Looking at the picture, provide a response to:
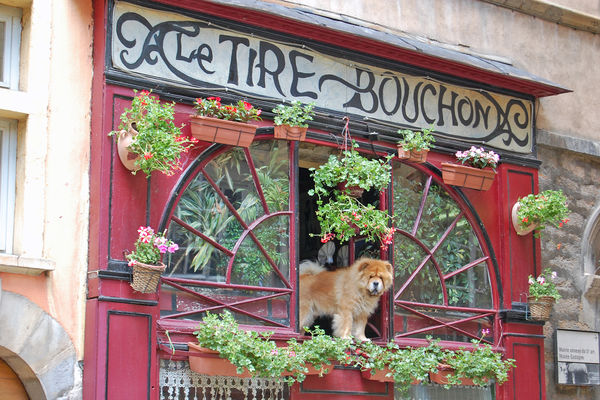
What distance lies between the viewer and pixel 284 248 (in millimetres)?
8172

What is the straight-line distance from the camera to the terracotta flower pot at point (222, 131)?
7.64 metres

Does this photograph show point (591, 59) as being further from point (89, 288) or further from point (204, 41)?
point (89, 288)

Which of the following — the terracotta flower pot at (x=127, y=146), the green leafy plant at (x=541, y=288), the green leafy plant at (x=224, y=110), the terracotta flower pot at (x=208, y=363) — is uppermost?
the green leafy plant at (x=224, y=110)

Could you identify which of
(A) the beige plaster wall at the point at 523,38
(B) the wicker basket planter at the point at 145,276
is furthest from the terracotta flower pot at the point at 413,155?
(B) the wicker basket planter at the point at 145,276

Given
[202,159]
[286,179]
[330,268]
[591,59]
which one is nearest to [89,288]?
[202,159]

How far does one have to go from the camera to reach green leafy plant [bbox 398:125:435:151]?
8781mm

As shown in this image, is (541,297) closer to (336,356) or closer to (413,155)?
(413,155)

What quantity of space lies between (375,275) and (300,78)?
6.04 feet

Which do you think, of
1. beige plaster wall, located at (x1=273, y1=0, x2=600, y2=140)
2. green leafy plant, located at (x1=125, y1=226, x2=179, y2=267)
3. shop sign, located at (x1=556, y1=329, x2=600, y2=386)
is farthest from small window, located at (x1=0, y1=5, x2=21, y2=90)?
shop sign, located at (x1=556, y1=329, x2=600, y2=386)

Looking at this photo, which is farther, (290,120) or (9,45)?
(290,120)

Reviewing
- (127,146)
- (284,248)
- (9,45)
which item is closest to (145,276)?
(127,146)

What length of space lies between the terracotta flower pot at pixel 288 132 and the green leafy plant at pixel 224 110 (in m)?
0.31

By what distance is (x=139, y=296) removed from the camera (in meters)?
7.16

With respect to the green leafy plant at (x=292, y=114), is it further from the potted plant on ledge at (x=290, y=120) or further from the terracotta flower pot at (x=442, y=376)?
the terracotta flower pot at (x=442, y=376)
